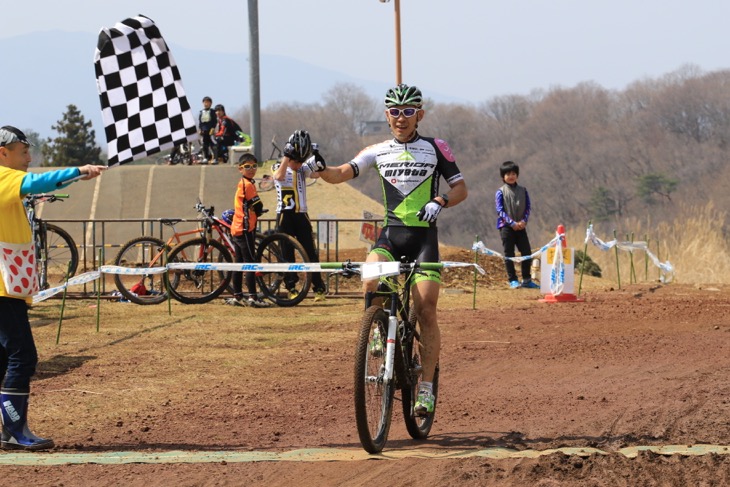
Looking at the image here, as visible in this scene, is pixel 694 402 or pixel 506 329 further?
pixel 506 329

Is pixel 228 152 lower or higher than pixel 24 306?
higher

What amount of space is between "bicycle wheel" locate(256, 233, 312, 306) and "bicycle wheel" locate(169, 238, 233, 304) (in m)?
0.50

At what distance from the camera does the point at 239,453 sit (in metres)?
7.17

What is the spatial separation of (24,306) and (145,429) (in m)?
1.35

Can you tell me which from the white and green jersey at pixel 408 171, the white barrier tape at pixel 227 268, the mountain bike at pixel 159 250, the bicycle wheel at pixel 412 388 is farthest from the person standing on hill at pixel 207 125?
the bicycle wheel at pixel 412 388

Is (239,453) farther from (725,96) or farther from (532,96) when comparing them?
(532,96)

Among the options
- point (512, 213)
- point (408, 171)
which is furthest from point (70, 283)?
point (512, 213)

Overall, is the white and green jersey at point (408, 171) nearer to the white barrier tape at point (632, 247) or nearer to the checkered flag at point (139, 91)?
the checkered flag at point (139, 91)

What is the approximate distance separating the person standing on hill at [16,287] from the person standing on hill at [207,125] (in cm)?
2139

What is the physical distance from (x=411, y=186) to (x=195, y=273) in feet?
30.4

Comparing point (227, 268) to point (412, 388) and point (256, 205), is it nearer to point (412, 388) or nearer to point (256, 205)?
point (412, 388)

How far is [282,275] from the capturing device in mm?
16188

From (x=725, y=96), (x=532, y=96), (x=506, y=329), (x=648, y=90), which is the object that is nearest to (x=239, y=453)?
(x=506, y=329)

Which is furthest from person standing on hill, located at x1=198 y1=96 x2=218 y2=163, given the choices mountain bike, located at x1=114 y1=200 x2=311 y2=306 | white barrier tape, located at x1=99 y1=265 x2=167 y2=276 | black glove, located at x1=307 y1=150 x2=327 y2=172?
black glove, located at x1=307 y1=150 x2=327 y2=172
